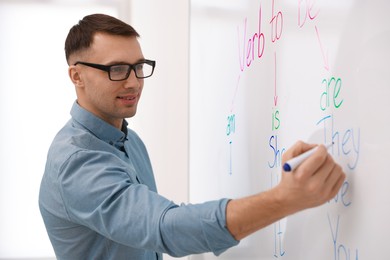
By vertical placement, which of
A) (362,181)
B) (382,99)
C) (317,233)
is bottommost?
(317,233)

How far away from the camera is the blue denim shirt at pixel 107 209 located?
0.69m

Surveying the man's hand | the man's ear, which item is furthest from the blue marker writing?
the man's ear

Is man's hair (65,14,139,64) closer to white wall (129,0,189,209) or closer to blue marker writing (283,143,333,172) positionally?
blue marker writing (283,143,333,172)

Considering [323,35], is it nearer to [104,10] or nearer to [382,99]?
[382,99]

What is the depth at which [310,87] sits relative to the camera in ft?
2.52

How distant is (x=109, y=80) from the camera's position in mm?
1049

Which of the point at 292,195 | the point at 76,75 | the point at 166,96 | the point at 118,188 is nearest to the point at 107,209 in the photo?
the point at 118,188

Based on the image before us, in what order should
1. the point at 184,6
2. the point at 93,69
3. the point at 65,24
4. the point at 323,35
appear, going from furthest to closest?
the point at 65,24 → the point at 184,6 → the point at 93,69 → the point at 323,35

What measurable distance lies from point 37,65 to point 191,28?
702 millimetres

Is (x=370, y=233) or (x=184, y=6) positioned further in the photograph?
(x=184, y=6)

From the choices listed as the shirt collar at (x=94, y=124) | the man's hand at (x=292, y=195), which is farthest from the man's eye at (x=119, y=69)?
the man's hand at (x=292, y=195)

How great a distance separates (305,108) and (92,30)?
21.3 inches

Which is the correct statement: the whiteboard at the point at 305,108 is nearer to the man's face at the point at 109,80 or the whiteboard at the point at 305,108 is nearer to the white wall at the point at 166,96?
the man's face at the point at 109,80

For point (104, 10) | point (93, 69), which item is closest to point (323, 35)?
point (93, 69)
